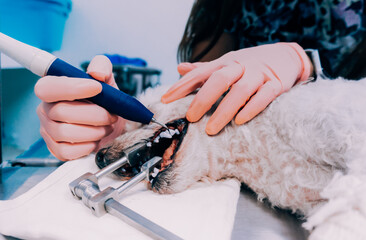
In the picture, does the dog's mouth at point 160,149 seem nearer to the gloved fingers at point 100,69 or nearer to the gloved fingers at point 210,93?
Answer: the gloved fingers at point 210,93

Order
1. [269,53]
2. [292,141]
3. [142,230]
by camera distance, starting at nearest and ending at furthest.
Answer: [142,230], [292,141], [269,53]

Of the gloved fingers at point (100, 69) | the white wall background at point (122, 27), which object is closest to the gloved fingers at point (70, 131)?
the gloved fingers at point (100, 69)

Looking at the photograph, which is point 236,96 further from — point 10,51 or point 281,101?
point 10,51

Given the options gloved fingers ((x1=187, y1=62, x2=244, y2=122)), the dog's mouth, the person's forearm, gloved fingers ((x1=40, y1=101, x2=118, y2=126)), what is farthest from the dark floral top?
gloved fingers ((x1=40, y1=101, x2=118, y2=126))

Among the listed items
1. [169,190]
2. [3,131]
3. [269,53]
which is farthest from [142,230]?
[3,131]

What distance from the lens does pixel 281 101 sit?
458 mm

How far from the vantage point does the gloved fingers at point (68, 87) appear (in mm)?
408

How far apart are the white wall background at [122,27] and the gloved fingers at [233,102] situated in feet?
3.08

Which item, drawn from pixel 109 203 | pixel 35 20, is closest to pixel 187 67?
pixel 109 203

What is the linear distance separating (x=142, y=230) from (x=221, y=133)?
0.25 metres

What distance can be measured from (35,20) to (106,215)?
984 mm

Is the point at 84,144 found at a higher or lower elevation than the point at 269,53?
lower

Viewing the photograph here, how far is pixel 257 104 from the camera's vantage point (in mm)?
457

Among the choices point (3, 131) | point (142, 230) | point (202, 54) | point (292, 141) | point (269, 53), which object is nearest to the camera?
point (142, 230)
